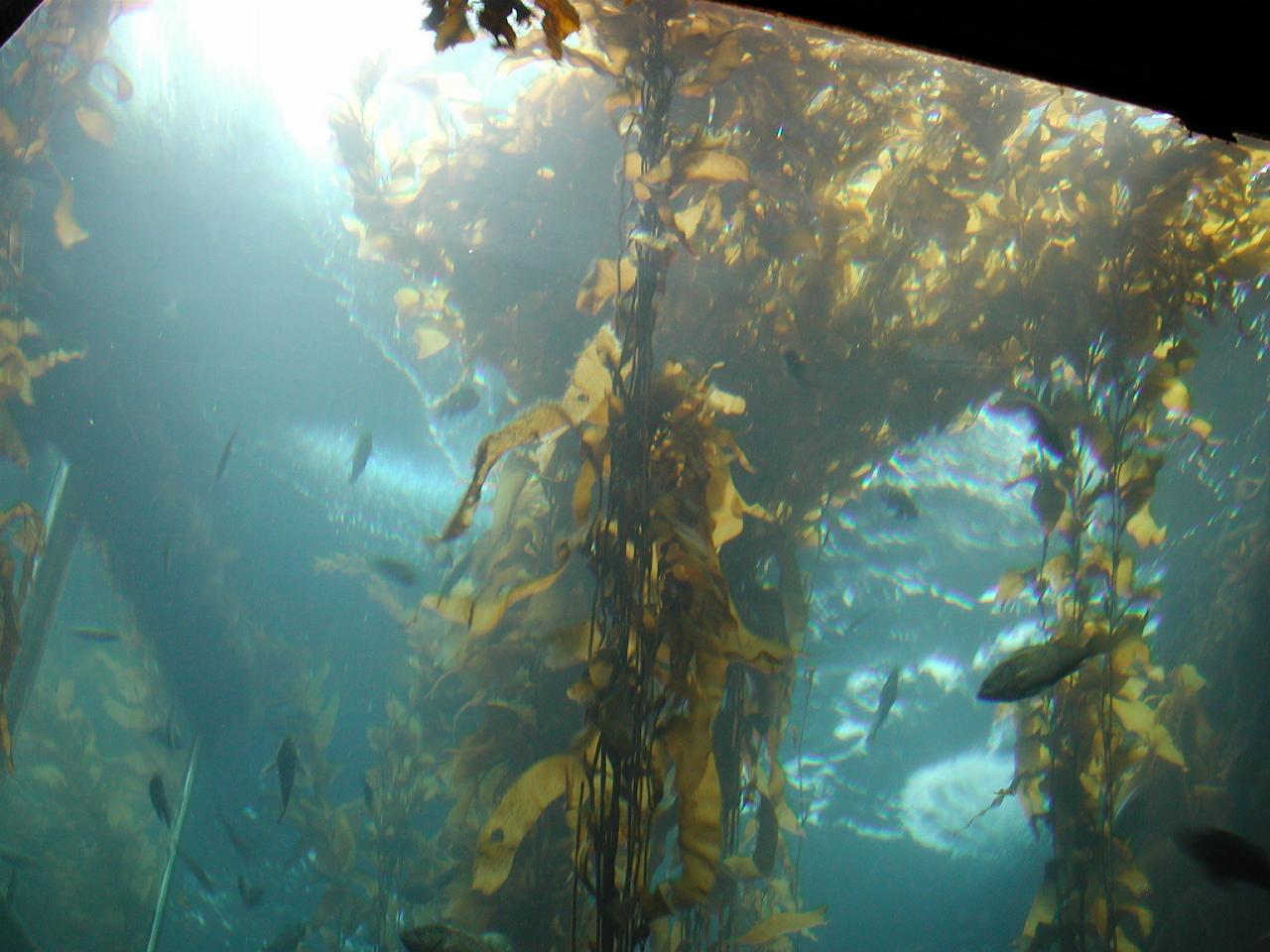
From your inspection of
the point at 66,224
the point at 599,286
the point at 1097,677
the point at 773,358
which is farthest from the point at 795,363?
the point at 66,224

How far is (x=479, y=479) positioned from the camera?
2.83 metres

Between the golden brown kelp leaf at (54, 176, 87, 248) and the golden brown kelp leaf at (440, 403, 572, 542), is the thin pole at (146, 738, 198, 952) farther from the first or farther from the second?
the golden brown kelp leaf at (440, 403, 572, 542)

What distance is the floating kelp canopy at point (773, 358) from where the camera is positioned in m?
3.20

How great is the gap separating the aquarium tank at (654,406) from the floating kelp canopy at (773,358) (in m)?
0.03

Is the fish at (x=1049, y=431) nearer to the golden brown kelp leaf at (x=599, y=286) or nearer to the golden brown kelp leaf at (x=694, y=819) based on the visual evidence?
the golden brown kelp leaf at (x=599, y=286)

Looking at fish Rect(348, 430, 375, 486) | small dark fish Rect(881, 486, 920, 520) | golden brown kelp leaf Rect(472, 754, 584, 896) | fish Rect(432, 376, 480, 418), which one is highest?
fish Rect(432, 376, 480, 418)

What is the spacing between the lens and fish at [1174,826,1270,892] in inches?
159

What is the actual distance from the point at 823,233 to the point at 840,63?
110 centimetres

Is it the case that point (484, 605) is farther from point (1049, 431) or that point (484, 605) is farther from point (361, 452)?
point (361, 452)

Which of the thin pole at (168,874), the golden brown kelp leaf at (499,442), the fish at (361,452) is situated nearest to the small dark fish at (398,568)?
the fish at (361,452)

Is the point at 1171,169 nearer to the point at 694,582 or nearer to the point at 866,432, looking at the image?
the point at 866,432

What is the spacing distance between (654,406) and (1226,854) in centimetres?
447

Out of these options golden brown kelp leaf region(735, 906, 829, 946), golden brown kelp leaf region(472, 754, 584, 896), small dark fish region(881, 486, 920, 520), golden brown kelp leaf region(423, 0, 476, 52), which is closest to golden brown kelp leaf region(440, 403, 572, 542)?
golden brown kelp leaf region(472, 754, 584, 896)

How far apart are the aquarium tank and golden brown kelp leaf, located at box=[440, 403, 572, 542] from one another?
0.7 inches
